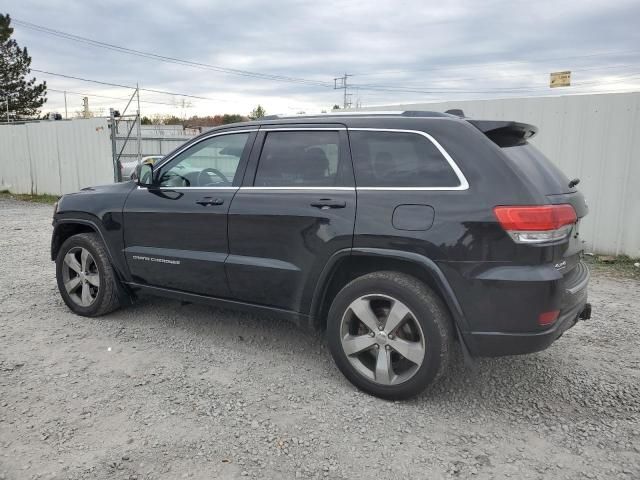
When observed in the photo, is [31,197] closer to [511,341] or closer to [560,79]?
[560,79]

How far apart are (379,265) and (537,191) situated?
1.04 metres

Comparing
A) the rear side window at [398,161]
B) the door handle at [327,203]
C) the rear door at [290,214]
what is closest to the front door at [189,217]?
the rear door at [290,214]

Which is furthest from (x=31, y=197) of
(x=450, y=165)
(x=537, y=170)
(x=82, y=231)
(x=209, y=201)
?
(x=537, y=170)

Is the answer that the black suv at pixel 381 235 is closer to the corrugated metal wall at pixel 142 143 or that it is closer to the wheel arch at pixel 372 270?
the wheel arch at pixel 372 270

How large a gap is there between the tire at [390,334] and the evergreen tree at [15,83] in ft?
140

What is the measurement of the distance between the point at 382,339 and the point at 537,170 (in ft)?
4.58

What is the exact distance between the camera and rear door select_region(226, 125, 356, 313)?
11.0 ft

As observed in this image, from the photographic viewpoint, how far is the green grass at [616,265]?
21.6 feet

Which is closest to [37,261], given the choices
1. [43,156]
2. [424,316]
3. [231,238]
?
[231,238]

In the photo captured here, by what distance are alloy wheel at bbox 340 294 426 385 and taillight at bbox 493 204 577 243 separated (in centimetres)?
76

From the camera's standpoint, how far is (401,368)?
3.26 metres

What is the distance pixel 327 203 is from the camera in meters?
3.34

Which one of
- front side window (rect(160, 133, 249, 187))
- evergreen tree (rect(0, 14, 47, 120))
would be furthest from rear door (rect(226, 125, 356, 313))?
evergreen tree (rect(0, 14, 47, 120))

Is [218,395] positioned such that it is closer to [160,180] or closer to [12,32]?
[160,180]
